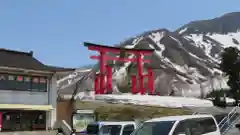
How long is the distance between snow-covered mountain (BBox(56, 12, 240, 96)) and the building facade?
4337 cm

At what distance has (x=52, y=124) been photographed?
29375mm

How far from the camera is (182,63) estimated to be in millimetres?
105250

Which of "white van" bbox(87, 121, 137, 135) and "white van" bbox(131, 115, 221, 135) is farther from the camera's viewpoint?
"white van" bbox(87, 121, 137, 135)

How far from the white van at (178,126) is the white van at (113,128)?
6694mm

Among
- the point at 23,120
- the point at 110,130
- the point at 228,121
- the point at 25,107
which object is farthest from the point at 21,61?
the point at 228,121

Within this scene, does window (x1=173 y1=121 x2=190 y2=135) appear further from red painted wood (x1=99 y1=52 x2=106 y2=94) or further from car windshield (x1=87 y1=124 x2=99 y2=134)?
red painted wood (x1=99 y1=52 x2=106 y2=94)

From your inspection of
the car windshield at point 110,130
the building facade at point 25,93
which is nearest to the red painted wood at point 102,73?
the building facade at point 25,93

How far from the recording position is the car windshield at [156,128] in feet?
29.0

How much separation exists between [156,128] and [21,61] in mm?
22424

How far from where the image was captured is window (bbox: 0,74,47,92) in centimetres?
2694

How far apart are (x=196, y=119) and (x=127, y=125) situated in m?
7.10

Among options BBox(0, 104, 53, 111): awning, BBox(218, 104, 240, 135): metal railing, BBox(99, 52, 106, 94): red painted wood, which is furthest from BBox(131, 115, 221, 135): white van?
BBox(99, 52, 106, 94): red painted wood

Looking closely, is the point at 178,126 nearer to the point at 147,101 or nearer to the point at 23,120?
the point at 23,120

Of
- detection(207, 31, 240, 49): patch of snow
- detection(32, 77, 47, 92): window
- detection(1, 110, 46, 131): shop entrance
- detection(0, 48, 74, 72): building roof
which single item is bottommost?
detection(1, 110, 46, 131): shop entrance
